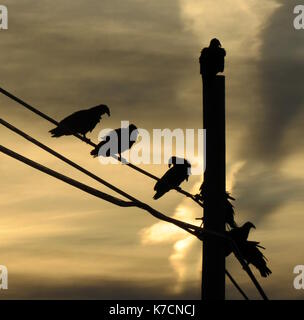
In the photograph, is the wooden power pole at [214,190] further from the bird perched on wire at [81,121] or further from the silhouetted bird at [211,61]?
the bird perched on wire at [81,121]

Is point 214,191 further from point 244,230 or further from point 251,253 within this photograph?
point 244,230

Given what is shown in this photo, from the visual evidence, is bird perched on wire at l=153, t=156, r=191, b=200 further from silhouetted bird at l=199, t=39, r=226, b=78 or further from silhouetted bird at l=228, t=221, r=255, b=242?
silhouetted bird at l=199, t=39, r=226, b=78

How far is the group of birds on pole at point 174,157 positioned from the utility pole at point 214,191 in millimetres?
157

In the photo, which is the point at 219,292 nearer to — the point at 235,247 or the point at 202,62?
the point at 235,247

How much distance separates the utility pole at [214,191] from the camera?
8227mm

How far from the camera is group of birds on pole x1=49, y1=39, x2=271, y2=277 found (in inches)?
343

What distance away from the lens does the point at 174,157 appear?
1680cm

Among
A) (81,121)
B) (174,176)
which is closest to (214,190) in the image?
(174,176)

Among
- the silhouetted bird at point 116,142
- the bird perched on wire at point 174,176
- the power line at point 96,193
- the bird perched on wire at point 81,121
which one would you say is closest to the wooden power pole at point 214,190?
the power line at point 96,193

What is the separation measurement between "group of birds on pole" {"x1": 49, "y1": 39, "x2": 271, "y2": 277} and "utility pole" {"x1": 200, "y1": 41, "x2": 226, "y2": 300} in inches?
6.2

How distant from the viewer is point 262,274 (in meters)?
10.4
